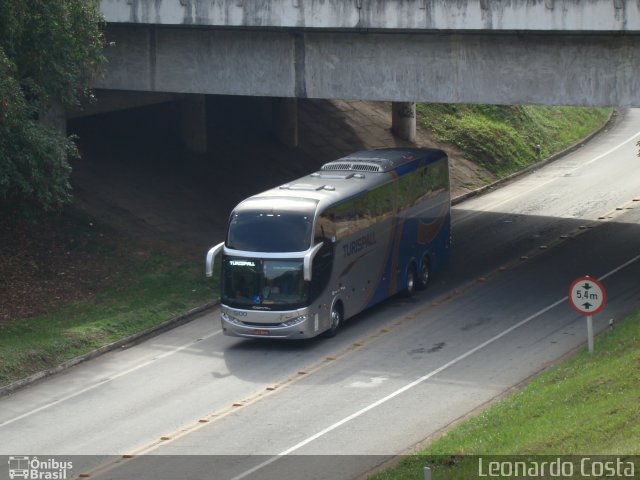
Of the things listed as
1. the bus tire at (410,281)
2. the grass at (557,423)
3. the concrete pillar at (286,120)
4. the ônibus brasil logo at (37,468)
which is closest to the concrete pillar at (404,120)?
the concrete pillar at (286,120)

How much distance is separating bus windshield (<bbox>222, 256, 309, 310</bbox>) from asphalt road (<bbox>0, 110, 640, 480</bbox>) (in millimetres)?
1285

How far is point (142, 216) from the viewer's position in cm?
3697

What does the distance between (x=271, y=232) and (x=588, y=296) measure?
7651 millimetres

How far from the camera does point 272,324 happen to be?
2716 cm

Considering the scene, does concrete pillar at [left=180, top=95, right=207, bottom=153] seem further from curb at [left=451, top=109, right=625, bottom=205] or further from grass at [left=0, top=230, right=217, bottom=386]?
grass at [left=0, top=230, right=217, bottom=386]

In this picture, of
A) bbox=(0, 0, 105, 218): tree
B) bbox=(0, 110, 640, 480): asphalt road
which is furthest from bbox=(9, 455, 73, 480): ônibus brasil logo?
bbox=(0, 0, 105, 218): tree

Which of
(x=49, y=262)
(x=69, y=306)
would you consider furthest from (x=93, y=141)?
(x=69, y=306)

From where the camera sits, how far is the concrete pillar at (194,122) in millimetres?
43062

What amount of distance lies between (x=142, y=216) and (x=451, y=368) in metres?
14.8

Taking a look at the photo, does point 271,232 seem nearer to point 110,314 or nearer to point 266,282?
point 266,282

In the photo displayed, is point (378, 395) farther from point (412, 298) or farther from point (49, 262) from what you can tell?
point (49, 262)

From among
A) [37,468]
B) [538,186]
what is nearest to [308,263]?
[37,468]

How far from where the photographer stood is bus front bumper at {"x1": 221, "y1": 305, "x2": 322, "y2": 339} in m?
26.9

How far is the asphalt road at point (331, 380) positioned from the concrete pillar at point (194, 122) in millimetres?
11637
